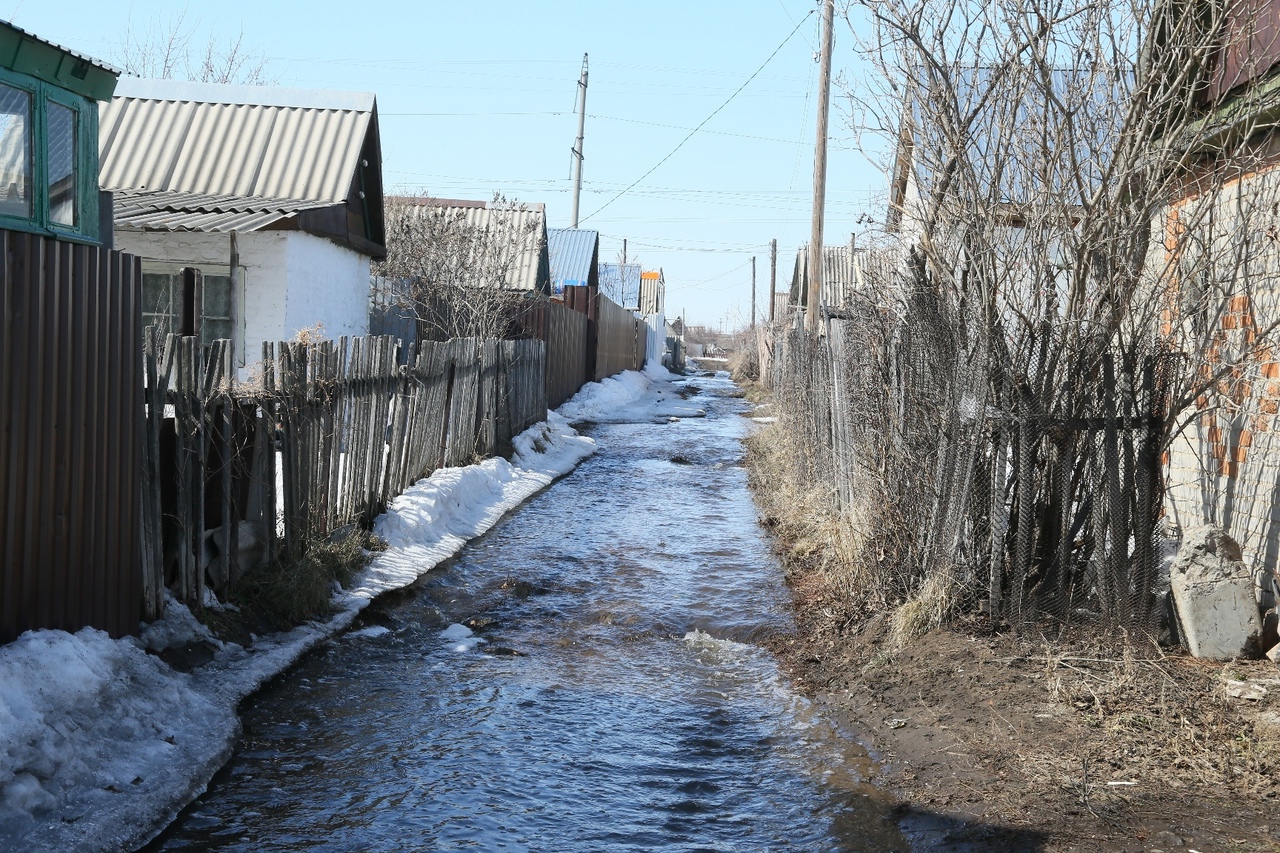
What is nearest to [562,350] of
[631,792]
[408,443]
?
[408,443]

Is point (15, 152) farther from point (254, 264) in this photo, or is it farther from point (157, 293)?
point (157, 293)

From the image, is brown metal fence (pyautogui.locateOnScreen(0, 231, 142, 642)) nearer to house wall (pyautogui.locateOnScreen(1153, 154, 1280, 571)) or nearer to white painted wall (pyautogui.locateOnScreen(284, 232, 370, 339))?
house wall (pyautogui.locateOnScreen(1153, 154, 1280, 571))

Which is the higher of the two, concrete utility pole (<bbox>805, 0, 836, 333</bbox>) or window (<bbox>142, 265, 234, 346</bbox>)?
concrete utility pole (<bbox>805, 0, 836, 333</bbox>)

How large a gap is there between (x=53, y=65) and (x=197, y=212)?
8497mm

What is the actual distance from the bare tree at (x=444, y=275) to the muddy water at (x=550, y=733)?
10098 mm

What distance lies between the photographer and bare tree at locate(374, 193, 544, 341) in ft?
60.9

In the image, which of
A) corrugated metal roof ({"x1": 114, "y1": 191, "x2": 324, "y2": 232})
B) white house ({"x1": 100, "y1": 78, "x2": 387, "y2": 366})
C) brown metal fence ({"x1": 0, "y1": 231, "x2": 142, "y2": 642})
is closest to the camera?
brown metal fence ({"x1": 0, "y1": 231, "x2": 142, "y2": 642})

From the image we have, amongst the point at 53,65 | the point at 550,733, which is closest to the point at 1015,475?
the point at 550,733

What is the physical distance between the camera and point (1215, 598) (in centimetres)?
550

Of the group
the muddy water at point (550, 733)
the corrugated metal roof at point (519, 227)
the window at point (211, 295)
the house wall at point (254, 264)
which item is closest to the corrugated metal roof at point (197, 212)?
the house wall at point (254, 264)

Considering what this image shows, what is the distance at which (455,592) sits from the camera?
314 inches

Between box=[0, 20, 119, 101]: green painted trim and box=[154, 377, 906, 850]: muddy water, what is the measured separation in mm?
3022

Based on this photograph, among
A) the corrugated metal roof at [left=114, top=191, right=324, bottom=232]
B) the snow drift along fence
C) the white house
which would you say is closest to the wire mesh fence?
the snow drift along fence

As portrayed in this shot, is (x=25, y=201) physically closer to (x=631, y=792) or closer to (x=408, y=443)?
(x=631, y=792)
